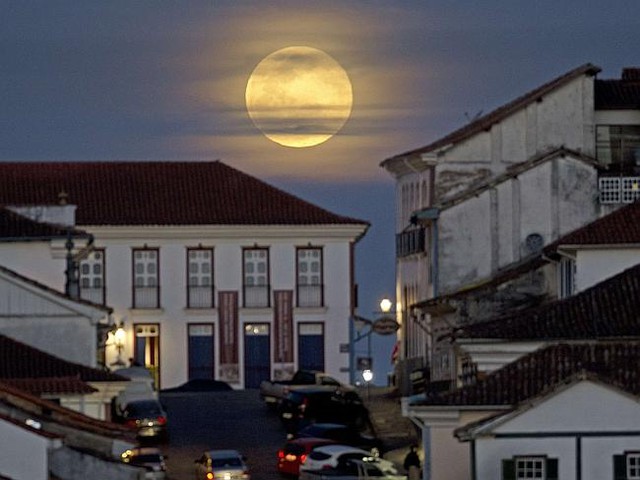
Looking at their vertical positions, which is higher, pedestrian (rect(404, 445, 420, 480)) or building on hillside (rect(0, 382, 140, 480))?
building on hillside (rect(0, 382, 140, 480))

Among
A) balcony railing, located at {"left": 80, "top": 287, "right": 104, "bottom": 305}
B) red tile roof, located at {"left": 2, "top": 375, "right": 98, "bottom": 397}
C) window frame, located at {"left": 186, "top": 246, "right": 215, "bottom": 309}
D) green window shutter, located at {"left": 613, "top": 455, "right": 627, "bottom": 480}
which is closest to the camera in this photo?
green window shutter, located at {"left": 613, "top": 455, "right": 627, "bottom": 480}

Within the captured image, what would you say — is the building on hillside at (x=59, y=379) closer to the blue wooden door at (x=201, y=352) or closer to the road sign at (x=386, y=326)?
the road sign at (x=386, y=326)

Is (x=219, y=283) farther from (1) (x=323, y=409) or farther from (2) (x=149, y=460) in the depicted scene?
(2) (x=149, y=460)

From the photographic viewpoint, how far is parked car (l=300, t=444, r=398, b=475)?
75.8 m

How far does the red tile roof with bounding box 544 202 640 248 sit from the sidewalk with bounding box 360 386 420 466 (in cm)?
740

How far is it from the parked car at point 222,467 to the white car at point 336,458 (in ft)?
5.17

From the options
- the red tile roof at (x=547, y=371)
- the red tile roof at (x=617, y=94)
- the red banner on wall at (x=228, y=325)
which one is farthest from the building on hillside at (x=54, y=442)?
the red banner on wall at (x=228, y=325)

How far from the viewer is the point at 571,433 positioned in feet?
206

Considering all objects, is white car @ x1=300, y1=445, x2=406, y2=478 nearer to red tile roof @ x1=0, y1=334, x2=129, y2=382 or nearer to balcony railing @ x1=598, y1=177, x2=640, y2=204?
red tile roof @ x1=0, y1=334, x2=129, y2=382

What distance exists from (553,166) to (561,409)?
3326 centimetres

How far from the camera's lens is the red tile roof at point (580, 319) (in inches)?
2771

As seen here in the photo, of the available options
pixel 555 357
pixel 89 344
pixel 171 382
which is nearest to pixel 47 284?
pixel 89 344

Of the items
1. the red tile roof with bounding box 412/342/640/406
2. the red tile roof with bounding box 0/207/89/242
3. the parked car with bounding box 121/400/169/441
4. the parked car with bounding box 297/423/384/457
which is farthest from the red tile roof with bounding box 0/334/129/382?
the red tile roof with bounding box 412/342/640/406

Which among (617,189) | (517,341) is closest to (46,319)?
(517,341)
